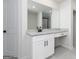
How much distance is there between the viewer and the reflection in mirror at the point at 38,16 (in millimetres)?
2845

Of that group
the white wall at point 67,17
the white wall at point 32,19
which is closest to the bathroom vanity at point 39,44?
the white wall at point 32,19

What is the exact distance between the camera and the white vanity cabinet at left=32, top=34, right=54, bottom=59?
2147 mm

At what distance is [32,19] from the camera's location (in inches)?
116

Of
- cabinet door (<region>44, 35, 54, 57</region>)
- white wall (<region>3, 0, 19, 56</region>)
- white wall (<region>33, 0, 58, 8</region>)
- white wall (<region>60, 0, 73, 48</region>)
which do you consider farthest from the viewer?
white wall (<region>60, 0, 73, 48</region>)

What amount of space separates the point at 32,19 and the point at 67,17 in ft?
6.96

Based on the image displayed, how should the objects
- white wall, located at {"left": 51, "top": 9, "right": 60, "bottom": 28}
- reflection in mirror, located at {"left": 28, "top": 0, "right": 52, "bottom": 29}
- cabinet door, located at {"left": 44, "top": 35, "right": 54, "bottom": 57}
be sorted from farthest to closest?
white wall, located at {"left": 51, "top": 9, "right": 60, "bottom": 28} → reflection in mirror, located at {"left": 28, "top": 0, "right": 52, "bottom": 29} → cabinet door, located at {"left": 44, "top": 35, "right": 54, "bottom": 57}

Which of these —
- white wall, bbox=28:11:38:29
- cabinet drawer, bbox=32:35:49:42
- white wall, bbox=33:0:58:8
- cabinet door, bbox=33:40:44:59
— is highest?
white wall, bbox=33:0:58:8

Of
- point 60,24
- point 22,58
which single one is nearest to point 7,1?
point 22,58

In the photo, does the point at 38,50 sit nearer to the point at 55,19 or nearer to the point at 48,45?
the point at 48,45

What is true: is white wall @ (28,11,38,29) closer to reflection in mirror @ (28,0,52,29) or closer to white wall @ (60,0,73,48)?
reflection in mirror @ (28,0,52,29)

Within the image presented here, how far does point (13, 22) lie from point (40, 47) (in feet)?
4.31

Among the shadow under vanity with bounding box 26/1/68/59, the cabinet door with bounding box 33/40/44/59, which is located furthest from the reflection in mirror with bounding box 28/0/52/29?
the cabinet door with bounding box 33/40/44/59

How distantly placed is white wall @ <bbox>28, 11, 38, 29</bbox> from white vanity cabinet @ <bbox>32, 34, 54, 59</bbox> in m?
0.68

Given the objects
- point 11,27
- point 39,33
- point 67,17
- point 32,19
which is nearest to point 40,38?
point 39,33
